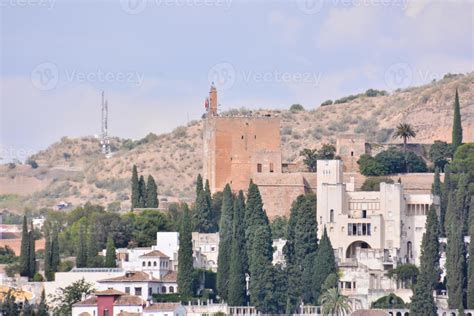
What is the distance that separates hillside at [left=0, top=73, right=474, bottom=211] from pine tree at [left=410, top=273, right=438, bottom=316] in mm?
42636

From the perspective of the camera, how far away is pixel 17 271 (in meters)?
92.8

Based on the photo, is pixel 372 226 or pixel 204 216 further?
pixel 204 216

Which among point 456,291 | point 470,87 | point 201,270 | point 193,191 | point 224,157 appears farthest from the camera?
point 470,87

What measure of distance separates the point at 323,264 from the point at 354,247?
17.3ft

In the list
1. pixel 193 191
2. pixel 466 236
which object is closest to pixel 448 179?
pixel 466 236

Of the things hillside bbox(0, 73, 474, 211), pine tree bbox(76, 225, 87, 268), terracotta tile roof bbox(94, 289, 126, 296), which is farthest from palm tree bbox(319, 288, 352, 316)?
hillside bbox(0, 73, 474, 211)

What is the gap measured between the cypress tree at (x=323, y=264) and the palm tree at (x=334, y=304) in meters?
1.46

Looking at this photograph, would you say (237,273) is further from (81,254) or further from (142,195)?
(142,195)

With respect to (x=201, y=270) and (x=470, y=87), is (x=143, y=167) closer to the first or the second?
(x=470, y=87)

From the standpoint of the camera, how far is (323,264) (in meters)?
86.3

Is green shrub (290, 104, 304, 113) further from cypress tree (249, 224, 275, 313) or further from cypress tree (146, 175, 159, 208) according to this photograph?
cypress tree (249, 224, 275, 313)

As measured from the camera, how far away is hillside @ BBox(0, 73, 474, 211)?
432ft

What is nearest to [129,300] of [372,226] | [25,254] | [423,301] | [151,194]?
[25,254]

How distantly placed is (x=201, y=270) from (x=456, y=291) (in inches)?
467
